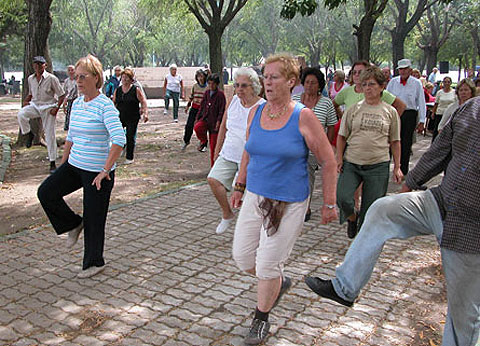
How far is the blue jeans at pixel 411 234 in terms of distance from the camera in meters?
2.76

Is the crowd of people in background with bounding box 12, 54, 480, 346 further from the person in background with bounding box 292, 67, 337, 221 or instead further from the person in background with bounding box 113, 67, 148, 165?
the person in background with bounding box 113, 67, 148, 165

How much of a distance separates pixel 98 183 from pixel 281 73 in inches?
77.9

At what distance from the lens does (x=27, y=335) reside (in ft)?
12.5

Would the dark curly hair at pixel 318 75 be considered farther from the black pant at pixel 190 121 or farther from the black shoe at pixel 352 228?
the black pant at pixel 190 121

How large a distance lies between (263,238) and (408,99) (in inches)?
248

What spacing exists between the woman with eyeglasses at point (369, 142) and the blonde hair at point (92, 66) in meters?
2.44

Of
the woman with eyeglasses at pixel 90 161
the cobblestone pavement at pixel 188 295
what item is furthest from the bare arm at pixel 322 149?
the woman with eyeglasses at pixel 90 161

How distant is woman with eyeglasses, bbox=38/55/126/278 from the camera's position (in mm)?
4559

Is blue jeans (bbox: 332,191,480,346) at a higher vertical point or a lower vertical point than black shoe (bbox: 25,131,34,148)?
higher

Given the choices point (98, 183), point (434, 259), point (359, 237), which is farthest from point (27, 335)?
point (434, 259)

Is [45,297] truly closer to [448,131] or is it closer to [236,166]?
[236,166]

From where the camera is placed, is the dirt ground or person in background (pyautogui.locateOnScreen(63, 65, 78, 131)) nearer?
the dirt ground

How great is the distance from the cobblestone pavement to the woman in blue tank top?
711 millimetres

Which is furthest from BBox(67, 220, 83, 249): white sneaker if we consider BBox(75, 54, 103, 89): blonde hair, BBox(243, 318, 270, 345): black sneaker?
BBox(243, 318, 270, 345): black sneaker
